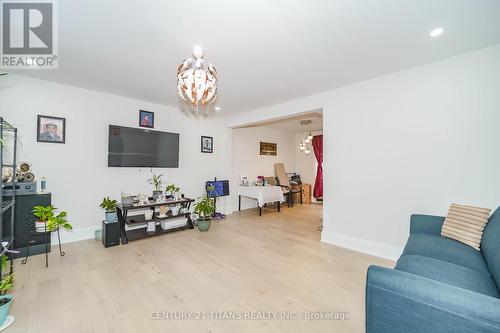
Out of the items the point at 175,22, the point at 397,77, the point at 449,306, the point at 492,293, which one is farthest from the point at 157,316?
the point at 397,77

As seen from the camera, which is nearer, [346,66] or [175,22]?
[175,22]

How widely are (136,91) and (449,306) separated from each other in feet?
14.3

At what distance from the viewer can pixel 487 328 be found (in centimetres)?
85

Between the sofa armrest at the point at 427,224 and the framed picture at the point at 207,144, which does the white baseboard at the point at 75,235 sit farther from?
the sofa armrest at the point at 427,224

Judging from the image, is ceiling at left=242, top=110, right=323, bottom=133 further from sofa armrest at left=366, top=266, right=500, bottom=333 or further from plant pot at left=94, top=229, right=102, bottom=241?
sofa armrest at left=366, top=266, right=500, bottom=333

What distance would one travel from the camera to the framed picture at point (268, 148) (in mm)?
6531

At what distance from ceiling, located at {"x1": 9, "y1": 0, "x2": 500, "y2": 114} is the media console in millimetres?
2085

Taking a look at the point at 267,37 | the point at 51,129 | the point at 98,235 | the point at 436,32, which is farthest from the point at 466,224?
the point at 51,129

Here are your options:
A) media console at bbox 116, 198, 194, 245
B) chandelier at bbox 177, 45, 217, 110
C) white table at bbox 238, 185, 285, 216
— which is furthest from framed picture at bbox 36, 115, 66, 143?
white table at bbox 238, 185, 285, 216

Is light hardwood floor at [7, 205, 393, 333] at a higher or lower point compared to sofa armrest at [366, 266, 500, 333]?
lower

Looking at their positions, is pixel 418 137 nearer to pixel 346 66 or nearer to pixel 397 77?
pixel 397 77

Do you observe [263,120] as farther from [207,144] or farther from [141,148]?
[141,148]

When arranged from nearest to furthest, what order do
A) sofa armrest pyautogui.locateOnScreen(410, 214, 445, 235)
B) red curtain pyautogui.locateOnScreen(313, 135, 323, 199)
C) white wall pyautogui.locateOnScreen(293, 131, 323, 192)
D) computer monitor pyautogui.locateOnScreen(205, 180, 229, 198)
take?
sofa armrest pyautogui.locateOnScreen(410, 214, 445, 235), computer monitor pyautogui.locateOnScreen(205, 180, 229, 198), red curtain pyautogui.locateOnScreen(313, 135, 323, 199), white wall pyautogui.locateOnScreen(293, 131, 323, 192)

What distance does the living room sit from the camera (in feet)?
5.37
